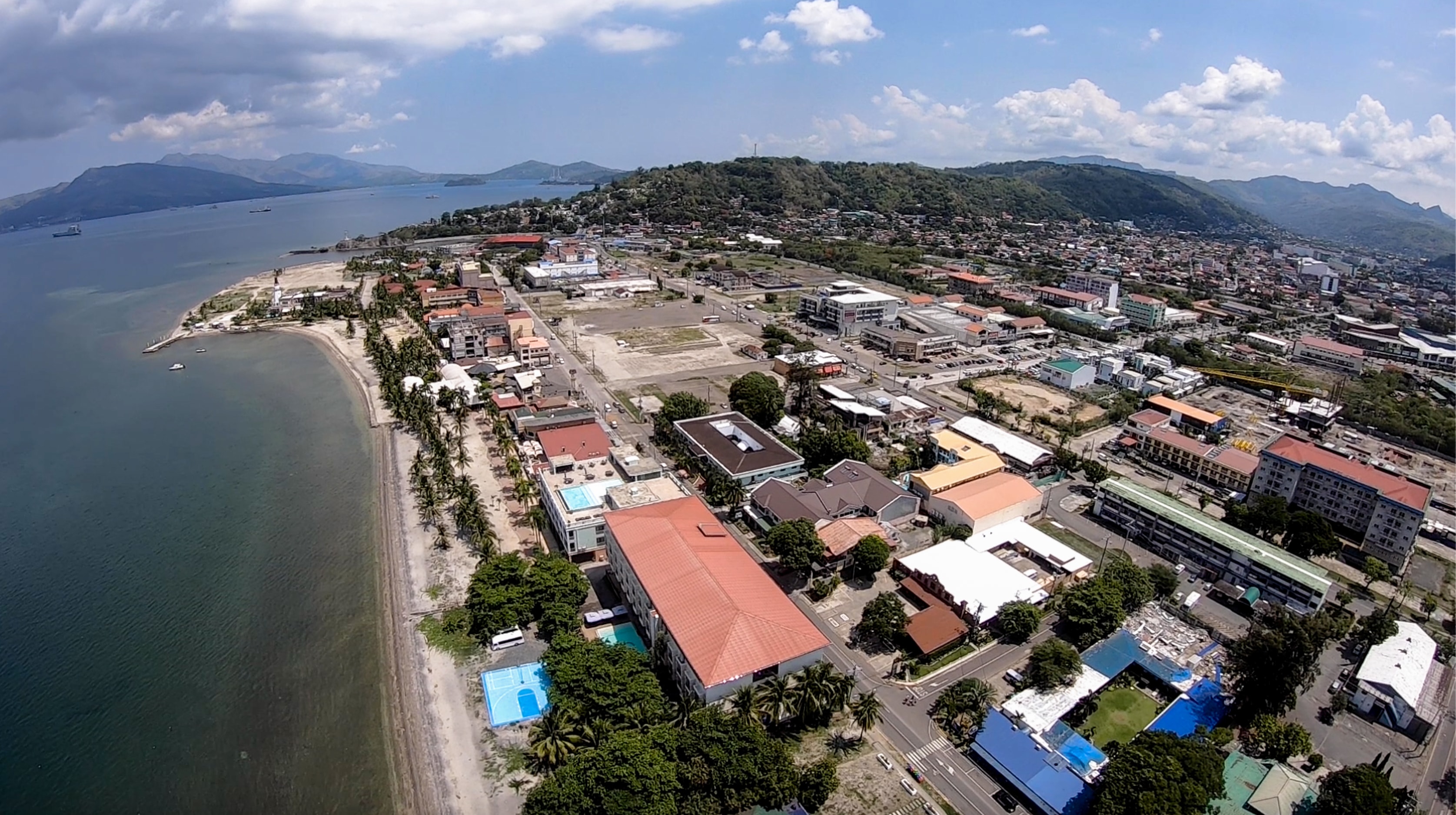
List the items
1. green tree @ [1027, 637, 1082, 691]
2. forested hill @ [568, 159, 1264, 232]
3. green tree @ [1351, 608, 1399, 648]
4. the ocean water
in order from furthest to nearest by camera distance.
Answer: forested hill @ [568, 159, 1264, 232] → green tree @ [1351, 608, 1399, 648] → green tree @ [1027, 637, 1082, 691] → the ocean water

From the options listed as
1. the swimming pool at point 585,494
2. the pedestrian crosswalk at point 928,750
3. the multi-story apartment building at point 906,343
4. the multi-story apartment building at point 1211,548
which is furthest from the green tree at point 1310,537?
the multi-story apartment building at point 906,343

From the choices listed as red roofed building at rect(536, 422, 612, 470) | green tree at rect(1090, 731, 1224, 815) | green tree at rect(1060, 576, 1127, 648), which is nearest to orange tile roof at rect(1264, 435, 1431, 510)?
green tree at rect(1060, 576, 1127, 648)

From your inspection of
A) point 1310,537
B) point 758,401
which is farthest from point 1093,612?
point 758,401

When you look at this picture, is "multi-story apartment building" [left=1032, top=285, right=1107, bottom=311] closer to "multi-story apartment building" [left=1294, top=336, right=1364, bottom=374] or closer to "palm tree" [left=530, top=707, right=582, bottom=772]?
"multi-story apartment building" [left=1294, top=336, right=1364, bottom=374]

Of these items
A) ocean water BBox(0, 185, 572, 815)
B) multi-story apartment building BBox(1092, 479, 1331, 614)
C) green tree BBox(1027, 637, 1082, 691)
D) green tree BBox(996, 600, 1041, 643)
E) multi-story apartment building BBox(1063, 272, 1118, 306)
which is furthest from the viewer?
multi-story apartment building BBox(1063, 272, 1118, 306)

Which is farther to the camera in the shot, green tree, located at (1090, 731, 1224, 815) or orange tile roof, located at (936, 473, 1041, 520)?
orange tile roof, located at (936, 473, 1041, 520)

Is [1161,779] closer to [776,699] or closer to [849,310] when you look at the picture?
[776,699]

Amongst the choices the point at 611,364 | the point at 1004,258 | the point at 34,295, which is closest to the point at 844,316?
the point at 611,364
